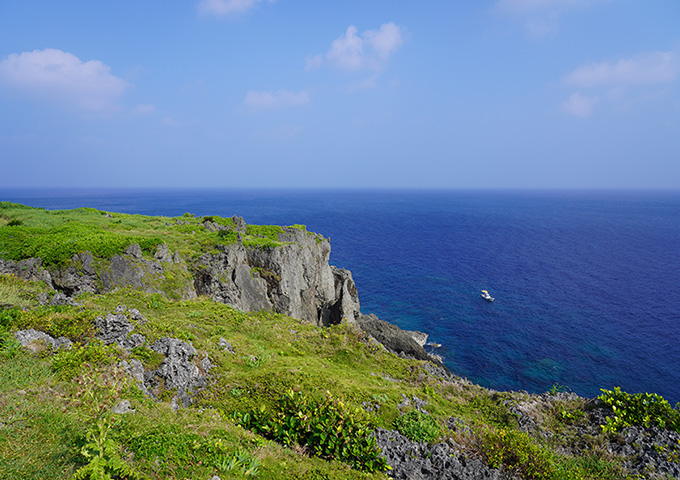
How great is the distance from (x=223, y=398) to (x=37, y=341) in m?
6.10

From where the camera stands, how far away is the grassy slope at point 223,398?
6516 millimetres

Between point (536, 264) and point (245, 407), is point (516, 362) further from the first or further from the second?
point (536, 264)

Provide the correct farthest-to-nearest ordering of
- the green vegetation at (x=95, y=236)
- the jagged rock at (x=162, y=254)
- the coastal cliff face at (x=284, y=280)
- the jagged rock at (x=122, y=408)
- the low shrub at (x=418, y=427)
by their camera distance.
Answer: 1. the coastal cliff face at (x=284, y=280)
2. the jagged rock at (x=162, y=254)
3. the green vegetation at (x=95, y=236)
4. the low shrub at (x=418, y=427)
5. the jagged rock at (x=122, y=408)

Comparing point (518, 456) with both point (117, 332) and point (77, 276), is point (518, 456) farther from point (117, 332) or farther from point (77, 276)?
point (77, 276)

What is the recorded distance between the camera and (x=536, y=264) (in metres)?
87.4

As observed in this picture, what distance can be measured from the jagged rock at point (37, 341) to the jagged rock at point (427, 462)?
35.1ft

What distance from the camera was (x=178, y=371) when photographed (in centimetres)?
1161

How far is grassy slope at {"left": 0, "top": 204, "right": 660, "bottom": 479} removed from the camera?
6.52m

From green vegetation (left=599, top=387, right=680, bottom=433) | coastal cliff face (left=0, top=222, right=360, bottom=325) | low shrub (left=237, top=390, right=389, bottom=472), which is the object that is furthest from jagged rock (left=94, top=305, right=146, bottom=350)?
green vegetation (left=599, top=387, right=680, bottom=433)

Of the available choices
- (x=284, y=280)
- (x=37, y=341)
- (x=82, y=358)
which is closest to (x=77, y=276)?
(x=37, y=341)

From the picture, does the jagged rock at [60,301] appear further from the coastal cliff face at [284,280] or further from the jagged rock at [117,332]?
the coastal cliff face at [284,280]

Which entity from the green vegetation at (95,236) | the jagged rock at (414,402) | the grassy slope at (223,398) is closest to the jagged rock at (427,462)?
the grassy slope at (223,398)

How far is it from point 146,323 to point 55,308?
3662 mm

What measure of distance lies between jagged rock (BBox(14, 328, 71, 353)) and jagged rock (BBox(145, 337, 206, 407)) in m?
2.73
